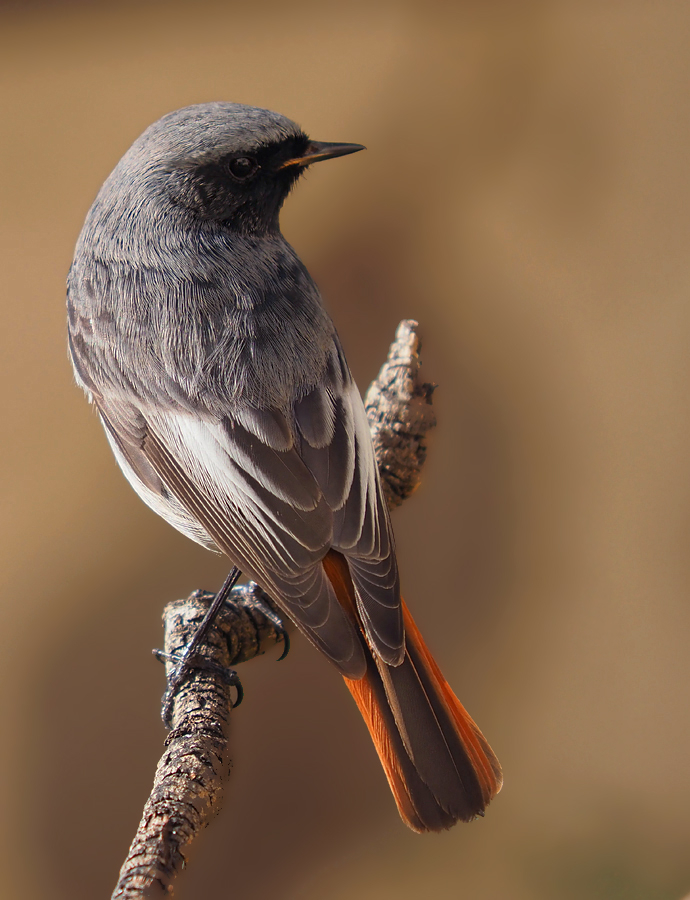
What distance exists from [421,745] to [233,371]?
723 mm

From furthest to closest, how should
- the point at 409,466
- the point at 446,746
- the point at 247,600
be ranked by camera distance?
the point at 409,466, the point at 247,600, the point at 446,746

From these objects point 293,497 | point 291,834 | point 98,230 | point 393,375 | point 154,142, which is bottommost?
point 291,834

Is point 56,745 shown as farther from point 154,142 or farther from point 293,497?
point 154,142

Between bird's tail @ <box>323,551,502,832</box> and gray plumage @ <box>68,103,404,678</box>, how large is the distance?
0.21 feet

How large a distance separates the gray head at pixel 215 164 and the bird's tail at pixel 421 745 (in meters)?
0.81

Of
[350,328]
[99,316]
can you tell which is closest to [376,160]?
[350,328]

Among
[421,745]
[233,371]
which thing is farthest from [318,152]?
[421,745]

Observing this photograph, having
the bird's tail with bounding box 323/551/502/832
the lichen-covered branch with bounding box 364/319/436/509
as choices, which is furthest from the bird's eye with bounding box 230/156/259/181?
the bird's tail with bounding box 323/551/502/832

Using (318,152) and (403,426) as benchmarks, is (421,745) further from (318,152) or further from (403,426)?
(318,152)

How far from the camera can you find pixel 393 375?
2035mm

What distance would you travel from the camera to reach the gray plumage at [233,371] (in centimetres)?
125

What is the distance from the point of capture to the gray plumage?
125 cm

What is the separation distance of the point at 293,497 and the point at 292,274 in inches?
20.7

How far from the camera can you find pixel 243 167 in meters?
1.46
